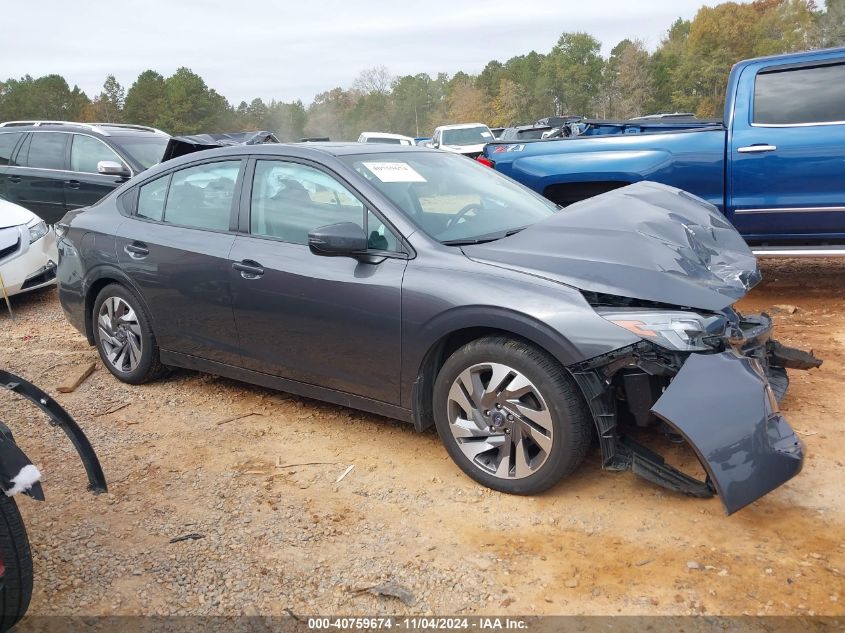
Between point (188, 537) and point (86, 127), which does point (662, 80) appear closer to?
point (86, 127)

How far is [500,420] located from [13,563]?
74.8 inches

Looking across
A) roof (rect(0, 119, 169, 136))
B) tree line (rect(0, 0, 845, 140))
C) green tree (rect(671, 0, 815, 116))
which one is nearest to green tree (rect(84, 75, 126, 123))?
tree line (rect(0, 0, 845, 140))

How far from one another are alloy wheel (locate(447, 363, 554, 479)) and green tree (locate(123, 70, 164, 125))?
76043mm

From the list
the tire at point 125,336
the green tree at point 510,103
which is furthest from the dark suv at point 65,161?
the green tree at point 510,103

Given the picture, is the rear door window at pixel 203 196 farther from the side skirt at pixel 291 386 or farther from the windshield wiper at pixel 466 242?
the windshield wiper at pixel 466 242

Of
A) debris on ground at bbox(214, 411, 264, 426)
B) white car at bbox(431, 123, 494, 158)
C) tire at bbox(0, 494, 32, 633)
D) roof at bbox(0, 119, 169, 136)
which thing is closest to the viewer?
tire at bbox(0, 494, 32, 633)

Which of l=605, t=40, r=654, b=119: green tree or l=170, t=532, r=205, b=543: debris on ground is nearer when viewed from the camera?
l=170, t=532, r=205, b=543: debris on ground

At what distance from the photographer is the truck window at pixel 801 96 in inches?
228

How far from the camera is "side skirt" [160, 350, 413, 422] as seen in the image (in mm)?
3637

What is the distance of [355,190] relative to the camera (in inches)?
146

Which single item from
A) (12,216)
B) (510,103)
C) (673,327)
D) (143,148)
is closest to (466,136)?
(143,148)

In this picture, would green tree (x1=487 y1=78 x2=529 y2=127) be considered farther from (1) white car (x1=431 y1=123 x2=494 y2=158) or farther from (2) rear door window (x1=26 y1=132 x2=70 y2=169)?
(2) rear door window (x1=26 y1=132 x2=70 y2=169)

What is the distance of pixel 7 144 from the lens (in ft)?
31.2

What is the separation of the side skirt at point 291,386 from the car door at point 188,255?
0.19ft
